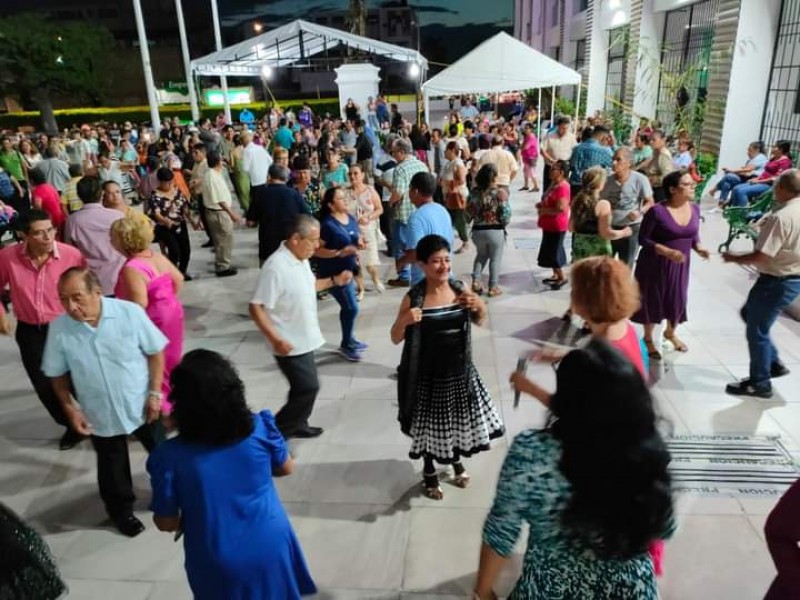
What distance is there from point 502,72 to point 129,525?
9.71 meters

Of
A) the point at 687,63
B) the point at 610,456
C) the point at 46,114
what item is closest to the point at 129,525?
the point at 610,456

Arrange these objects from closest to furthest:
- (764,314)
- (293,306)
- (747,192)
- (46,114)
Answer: (293,306), (764,314), (747,192), (46,114)

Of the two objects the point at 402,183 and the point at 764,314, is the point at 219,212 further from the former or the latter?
the point at 764,314

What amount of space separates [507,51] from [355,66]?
33.2ft

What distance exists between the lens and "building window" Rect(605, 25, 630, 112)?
18.2 meters

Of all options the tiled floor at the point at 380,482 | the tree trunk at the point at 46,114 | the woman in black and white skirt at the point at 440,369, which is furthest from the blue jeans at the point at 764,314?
the tree trunk at the point at 46,114

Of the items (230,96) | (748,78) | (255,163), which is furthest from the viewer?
(230,96)

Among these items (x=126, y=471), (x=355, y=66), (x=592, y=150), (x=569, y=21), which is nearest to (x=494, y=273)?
(x=592, y=150)

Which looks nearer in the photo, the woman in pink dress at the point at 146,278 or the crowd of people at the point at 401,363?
the crowd of people at the point at 401,363

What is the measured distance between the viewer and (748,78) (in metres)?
11.1

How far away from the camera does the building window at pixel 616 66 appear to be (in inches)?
715

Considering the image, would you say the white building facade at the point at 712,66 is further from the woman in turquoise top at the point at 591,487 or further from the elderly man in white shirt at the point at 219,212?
the woman in turquoise top at the point at 591,487

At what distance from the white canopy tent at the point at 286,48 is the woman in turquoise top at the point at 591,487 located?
43.5 feet

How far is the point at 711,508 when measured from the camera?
3.43m
